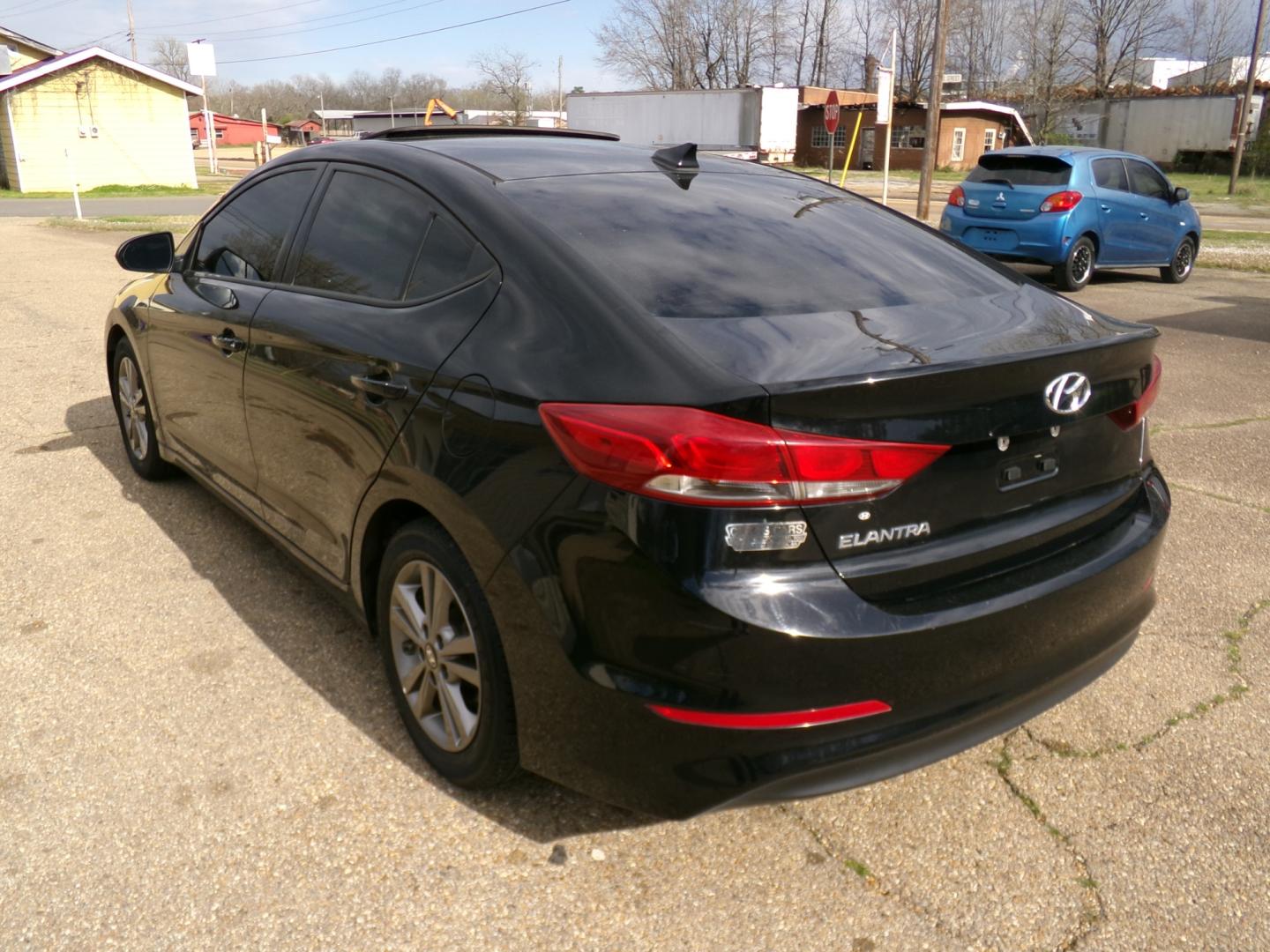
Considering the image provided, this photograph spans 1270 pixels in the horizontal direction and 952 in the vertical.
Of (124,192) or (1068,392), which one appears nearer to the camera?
(1068,392)

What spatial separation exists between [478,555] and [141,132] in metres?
42.4

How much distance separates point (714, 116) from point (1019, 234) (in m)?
Answer: 35.0

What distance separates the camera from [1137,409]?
2.75 metres

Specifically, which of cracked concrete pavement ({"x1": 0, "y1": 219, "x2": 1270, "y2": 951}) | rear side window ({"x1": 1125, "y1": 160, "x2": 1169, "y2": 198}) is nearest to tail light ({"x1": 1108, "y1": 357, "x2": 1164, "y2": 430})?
cracked concrete pavement ({"x1": 0, "y1": 219, "x2": 1270, "y2": 951})

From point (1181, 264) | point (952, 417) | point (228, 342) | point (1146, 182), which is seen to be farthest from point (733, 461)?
point (1181, 264)

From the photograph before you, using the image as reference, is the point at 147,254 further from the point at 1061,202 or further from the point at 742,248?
the point at 1061,202

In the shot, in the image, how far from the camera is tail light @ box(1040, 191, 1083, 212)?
12.4m

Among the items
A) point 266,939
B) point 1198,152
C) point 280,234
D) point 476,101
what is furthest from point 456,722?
point 476,101

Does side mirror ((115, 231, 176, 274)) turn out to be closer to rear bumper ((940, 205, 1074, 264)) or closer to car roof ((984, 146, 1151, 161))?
rear bumper ((940, 205, 1074, 264))

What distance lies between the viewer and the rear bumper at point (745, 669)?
2.13 meters

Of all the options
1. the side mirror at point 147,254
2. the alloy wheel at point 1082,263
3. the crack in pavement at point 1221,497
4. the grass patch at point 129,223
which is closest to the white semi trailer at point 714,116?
the grass patch at point 129,223

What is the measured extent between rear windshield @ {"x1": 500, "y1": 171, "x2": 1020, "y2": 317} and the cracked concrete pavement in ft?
4.21

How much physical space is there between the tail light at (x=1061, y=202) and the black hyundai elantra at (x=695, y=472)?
32.7 ft

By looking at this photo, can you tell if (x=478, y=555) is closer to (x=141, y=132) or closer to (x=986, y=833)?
(x=986, y=833)
